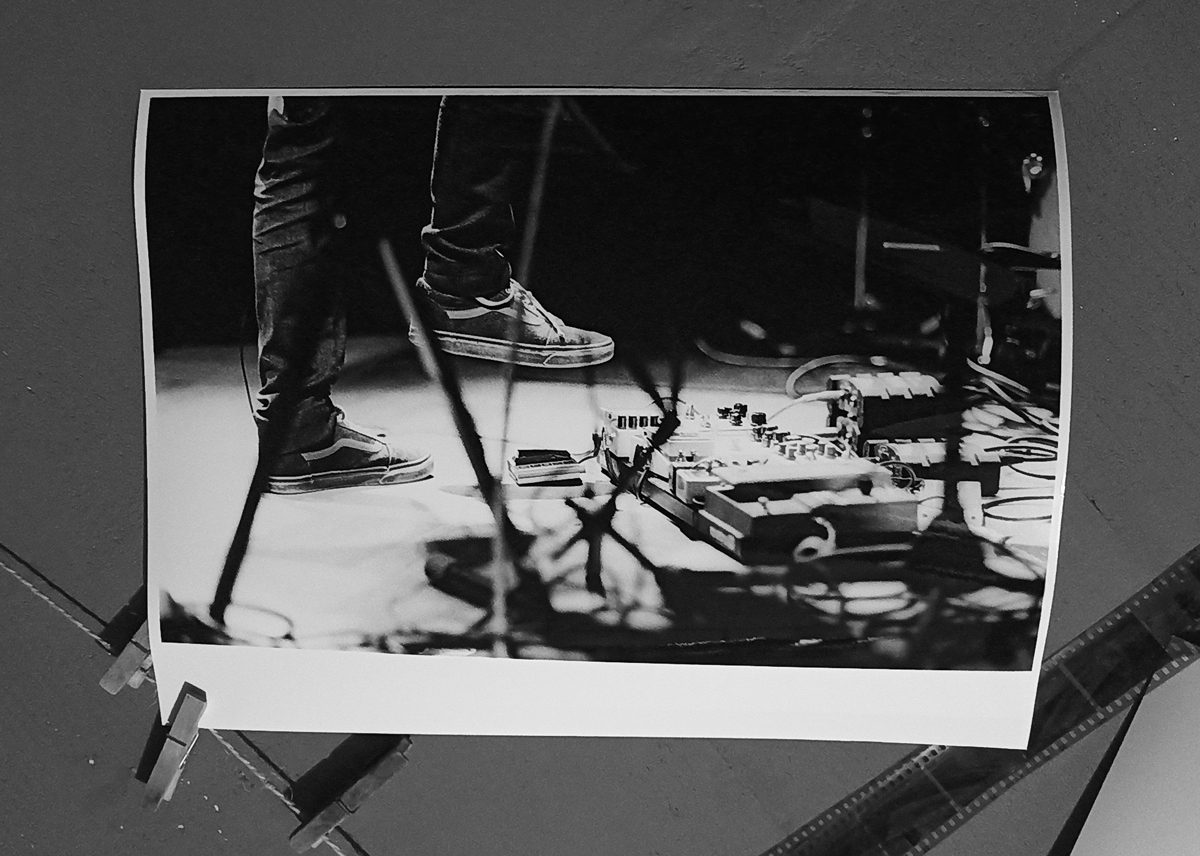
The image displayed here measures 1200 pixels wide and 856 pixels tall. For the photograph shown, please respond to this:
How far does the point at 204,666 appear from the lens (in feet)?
2.86

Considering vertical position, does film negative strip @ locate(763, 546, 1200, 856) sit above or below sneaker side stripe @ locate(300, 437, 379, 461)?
below

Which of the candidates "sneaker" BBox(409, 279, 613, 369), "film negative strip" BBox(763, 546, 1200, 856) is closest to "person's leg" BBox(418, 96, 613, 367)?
"sneaker" BBox(409, 279, 613, 369)

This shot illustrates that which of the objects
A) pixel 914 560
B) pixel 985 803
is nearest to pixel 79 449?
pixel 914 560

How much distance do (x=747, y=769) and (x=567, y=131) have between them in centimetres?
77

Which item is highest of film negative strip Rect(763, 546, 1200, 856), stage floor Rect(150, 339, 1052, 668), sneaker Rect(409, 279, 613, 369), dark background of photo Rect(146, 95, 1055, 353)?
dark background of photo Rect(146, 95, 1055, 353)

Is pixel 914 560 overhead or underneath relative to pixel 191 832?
overhead

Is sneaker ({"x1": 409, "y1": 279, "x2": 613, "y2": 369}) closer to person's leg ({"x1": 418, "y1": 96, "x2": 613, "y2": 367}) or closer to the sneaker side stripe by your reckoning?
person's leg ({"x1": 418, "y1": 96, "x2": 613, "y2": 367})

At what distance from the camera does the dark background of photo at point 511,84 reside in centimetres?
83

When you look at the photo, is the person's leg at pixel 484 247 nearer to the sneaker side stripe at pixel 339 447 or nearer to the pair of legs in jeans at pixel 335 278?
the pair of legs in jeans at pixel 335 278

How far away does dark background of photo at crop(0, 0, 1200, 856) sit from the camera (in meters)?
0.83

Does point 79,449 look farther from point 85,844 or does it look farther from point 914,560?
point 914,560

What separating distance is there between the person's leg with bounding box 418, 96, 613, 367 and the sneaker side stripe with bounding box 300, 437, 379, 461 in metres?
0.15

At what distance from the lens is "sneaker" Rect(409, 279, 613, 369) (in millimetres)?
825

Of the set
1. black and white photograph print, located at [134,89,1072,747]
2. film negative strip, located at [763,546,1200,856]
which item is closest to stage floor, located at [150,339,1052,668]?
black and white photograph print, located at [134,89,1072,747]
